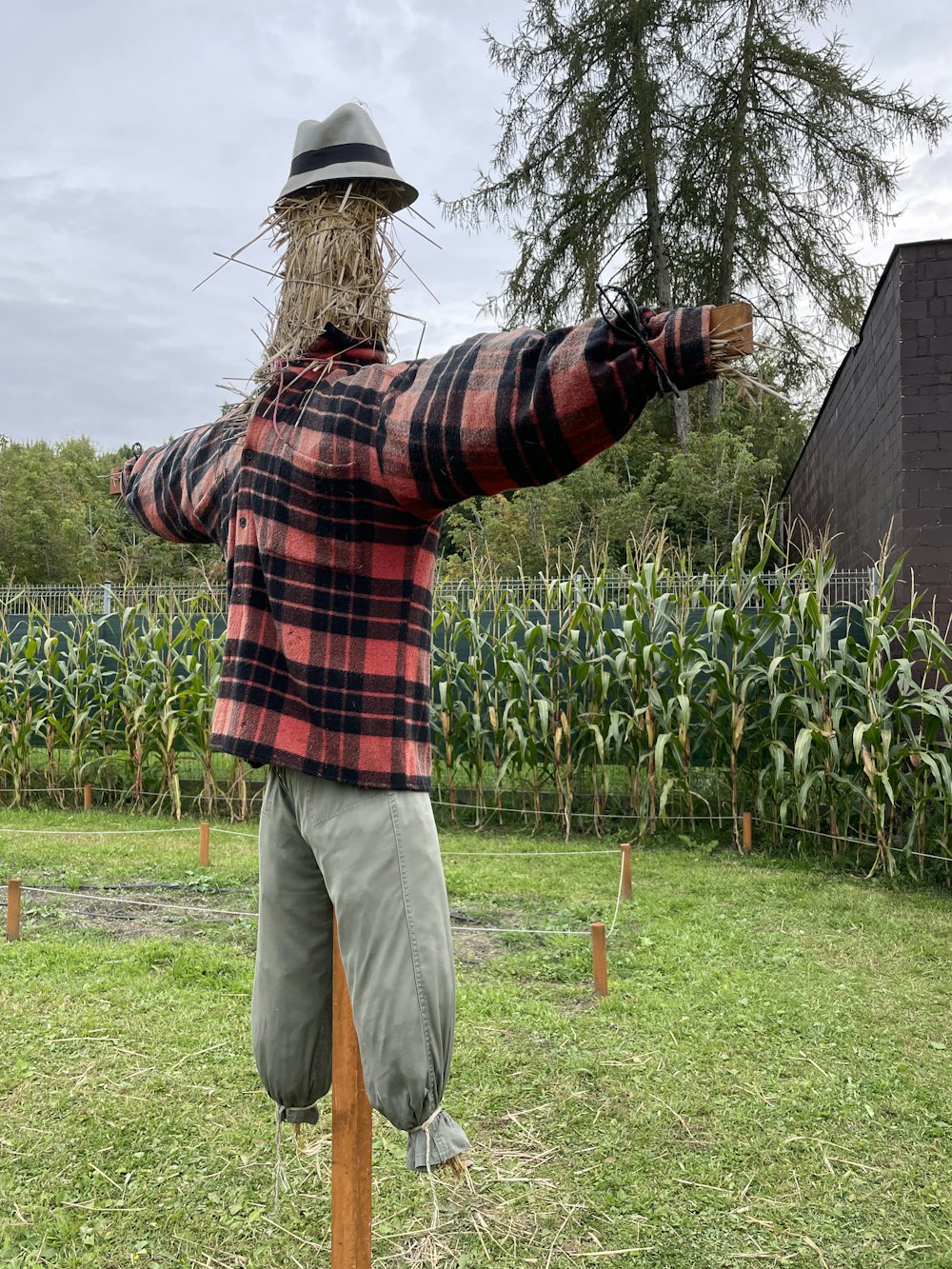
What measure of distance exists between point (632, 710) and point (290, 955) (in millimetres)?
4209

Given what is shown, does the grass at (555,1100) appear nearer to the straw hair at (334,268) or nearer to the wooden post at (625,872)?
the wooden post at (625,872)

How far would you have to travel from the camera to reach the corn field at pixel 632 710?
15.9 ft

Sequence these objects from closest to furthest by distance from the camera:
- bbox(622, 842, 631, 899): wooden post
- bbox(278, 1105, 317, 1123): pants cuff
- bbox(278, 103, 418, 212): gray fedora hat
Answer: bbox(278, 103, 418, 212): gray fedora hat
bbox(278, 1105, 317, 1123): pants cuff
bbox(622, 842, 631, 899): wooden post

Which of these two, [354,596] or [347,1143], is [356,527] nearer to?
[354,596]

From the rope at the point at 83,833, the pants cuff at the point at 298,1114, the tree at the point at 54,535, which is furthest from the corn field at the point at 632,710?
the tree at the point at 54,535

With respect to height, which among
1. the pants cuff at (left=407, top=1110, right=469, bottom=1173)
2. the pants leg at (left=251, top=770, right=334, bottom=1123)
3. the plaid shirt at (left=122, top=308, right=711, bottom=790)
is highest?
the plaid shirt at (left=122, top=308, right=711, bottom=790)

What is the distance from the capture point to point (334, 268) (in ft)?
4.80

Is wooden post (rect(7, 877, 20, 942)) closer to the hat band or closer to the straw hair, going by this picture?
the straw hair

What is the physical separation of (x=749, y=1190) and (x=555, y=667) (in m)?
3.63

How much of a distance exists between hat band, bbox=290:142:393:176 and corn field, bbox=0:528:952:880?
3.80 meters

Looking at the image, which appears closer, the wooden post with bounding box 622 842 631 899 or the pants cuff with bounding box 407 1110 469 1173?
the pants cuff with bounding box 407 1110 469 1173

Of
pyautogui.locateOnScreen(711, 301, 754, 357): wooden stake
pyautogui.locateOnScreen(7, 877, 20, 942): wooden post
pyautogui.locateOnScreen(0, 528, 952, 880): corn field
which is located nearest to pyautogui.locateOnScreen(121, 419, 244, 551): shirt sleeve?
pyautogui.locateOnScreen(711, 301, 754, 357): wooden stake

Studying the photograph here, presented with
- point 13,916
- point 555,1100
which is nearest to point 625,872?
point 555,1100

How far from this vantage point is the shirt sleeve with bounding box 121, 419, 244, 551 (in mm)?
1636
